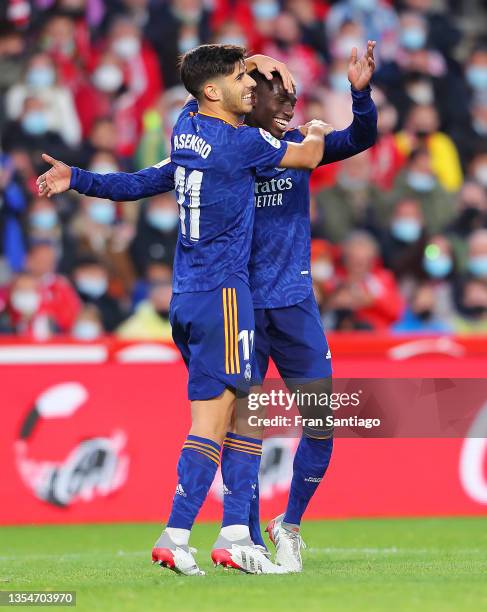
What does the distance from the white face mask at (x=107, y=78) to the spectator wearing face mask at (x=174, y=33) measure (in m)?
0.84

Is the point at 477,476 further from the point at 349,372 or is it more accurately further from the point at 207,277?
the point at 207,277

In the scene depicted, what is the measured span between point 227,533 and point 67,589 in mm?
829

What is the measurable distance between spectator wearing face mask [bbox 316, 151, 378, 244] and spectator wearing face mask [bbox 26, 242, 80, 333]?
3020 millimetres

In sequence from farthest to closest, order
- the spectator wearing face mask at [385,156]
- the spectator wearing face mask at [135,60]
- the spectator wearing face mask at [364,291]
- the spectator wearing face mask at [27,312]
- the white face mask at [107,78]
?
1. the spectator wearing face mask at [135,60]
2. the spectator wearing face mask at [385,156]
3. the white face mask at [107,78]
4. the spectator wearing face mask at [364,291]
5. the spectator wearing face mask at [27,312]

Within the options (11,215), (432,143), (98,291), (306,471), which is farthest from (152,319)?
(306,471)

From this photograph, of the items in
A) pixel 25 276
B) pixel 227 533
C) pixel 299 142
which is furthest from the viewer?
pixel 25 276

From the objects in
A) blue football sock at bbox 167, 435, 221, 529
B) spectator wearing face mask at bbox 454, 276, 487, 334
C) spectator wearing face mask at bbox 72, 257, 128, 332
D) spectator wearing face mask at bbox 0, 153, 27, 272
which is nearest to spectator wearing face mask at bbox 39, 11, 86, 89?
spectator wearing face mask at bbox 0, 153, 27, 272

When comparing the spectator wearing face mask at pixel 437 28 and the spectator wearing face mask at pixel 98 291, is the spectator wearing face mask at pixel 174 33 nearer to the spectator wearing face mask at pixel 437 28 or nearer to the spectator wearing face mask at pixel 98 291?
the spectator wearing face mask at pixel 437 28

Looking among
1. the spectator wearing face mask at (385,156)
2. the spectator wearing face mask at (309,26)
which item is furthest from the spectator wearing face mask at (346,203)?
the spectator wearing face mask at (309,26)

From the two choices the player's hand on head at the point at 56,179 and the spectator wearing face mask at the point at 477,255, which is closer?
the player's hand on head at the point at 56,179

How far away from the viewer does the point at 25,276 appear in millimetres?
13414

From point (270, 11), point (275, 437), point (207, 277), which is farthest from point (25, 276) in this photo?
point (207, 277)

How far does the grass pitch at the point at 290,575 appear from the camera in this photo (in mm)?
5805

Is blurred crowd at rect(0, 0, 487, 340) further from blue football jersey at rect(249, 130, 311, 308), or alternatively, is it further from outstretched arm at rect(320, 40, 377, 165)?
outstretched arm at rect(320, 40, 377, 165)
